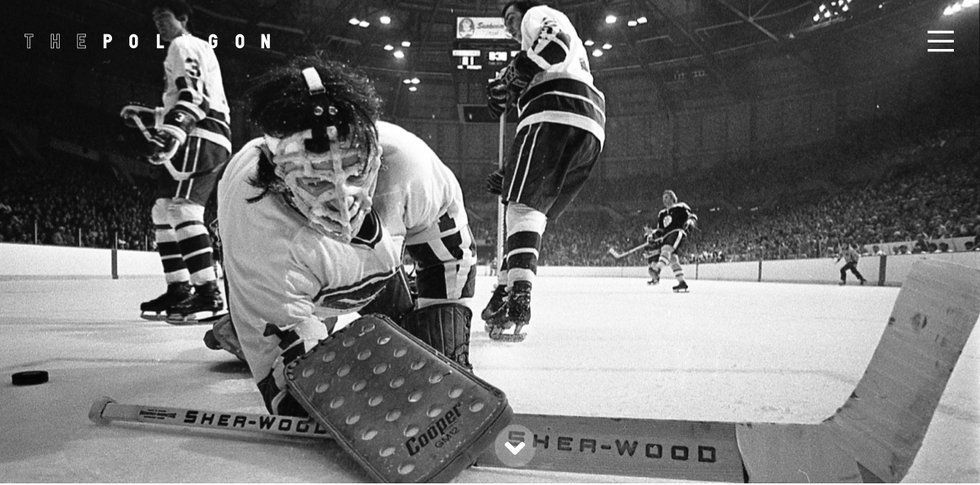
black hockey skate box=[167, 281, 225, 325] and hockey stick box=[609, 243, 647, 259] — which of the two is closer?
black hockey skate box=[167, 281, 225, 325]

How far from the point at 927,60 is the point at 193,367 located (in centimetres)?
1056

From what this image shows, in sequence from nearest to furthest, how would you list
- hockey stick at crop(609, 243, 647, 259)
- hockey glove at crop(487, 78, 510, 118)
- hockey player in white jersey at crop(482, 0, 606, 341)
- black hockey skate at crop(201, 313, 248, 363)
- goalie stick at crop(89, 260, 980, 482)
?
goalie stick at crop(89, 260, 980, 482) → black hockey skate at crop(201, 313, 248, 363) → hockey player in white jersey at crop(482, 0, 606, 341) → hockey glove at crop(487, 78, 510, 118) → hockey stick at crop(609, 243, 647, 259)

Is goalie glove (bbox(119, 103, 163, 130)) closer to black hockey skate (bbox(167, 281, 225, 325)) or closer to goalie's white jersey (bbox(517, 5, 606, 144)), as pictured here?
black hockey skate (bbox(167, 281, 225, 325))

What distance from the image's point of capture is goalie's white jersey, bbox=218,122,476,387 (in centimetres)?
77

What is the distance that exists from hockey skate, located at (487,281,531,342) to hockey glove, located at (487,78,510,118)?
746 millimetres

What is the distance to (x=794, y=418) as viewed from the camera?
2.71ft

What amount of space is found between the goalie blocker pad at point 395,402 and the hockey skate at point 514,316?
887 mm

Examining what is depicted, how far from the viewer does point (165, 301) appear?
221cm

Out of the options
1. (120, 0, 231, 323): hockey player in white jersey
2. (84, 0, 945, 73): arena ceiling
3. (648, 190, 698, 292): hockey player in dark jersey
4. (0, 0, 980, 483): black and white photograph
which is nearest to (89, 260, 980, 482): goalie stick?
(0, 0, 980, 483): black and white photograph

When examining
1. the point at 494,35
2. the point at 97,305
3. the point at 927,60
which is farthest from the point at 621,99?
the point at 97,305

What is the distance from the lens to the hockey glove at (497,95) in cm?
198

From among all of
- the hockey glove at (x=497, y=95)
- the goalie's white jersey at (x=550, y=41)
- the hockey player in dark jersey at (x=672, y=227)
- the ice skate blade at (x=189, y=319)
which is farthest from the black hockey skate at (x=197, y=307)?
the hockey player in dark jersey at (x=672, y=227)

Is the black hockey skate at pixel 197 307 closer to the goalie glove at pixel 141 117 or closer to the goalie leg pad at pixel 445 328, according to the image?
the goalie glove at pixel 141 117

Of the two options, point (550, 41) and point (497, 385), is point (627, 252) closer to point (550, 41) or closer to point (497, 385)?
point (550, 41)
